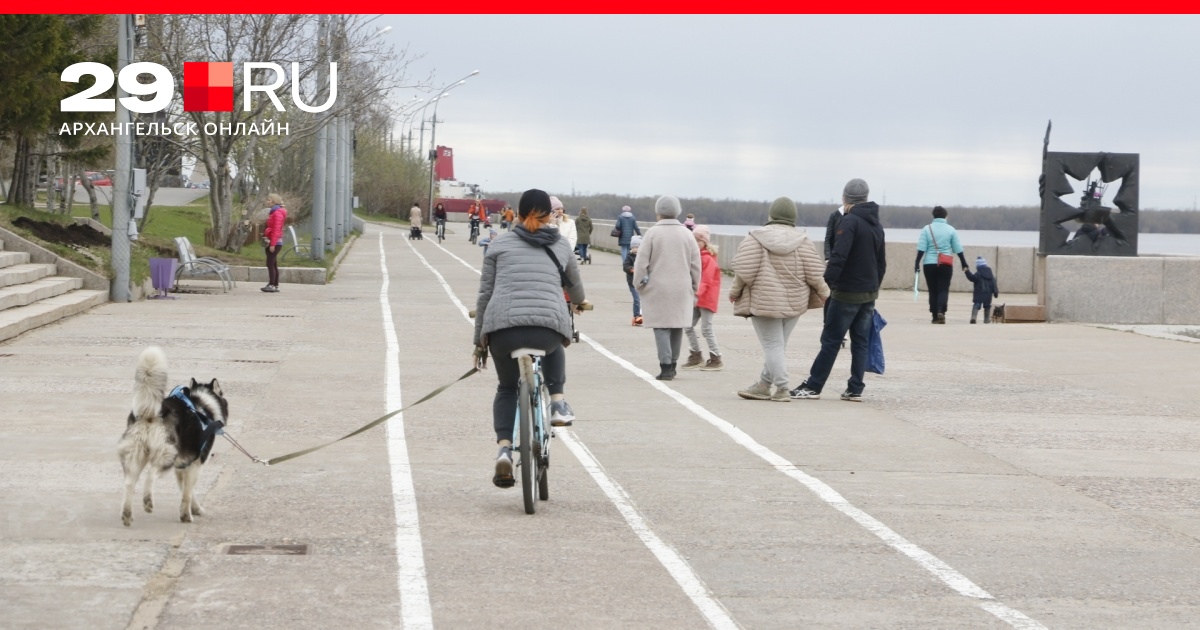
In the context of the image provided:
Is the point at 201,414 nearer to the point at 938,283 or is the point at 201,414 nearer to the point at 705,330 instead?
the point at 705,330

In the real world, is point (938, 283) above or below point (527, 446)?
above

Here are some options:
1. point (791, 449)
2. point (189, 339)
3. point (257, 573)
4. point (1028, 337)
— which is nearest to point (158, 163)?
point (189, 339)

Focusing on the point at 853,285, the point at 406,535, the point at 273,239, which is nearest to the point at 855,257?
the point at 853,285

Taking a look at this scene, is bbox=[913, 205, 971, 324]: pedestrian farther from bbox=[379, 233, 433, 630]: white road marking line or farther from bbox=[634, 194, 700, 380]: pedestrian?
bbox=[379, 233, 433, 630]: white road marking line

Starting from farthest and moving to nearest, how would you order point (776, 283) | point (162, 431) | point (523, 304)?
point (776, 283)
point (523, 304)
point (162, 431)

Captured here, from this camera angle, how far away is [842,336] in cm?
1322

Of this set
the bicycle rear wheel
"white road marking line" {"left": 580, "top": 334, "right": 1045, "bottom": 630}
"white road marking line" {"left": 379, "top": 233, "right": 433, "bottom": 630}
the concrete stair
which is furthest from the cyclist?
the concrete stair

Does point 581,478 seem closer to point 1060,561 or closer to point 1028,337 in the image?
point 1060,561

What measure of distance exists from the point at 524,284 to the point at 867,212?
19.1 ft

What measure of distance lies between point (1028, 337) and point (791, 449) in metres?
10.6

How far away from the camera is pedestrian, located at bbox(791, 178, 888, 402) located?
42.3ft

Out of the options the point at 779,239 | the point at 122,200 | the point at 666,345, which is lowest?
the point at 666,345

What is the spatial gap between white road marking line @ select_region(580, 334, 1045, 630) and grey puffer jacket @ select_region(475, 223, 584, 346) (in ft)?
6.05

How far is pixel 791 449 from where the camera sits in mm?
10375
